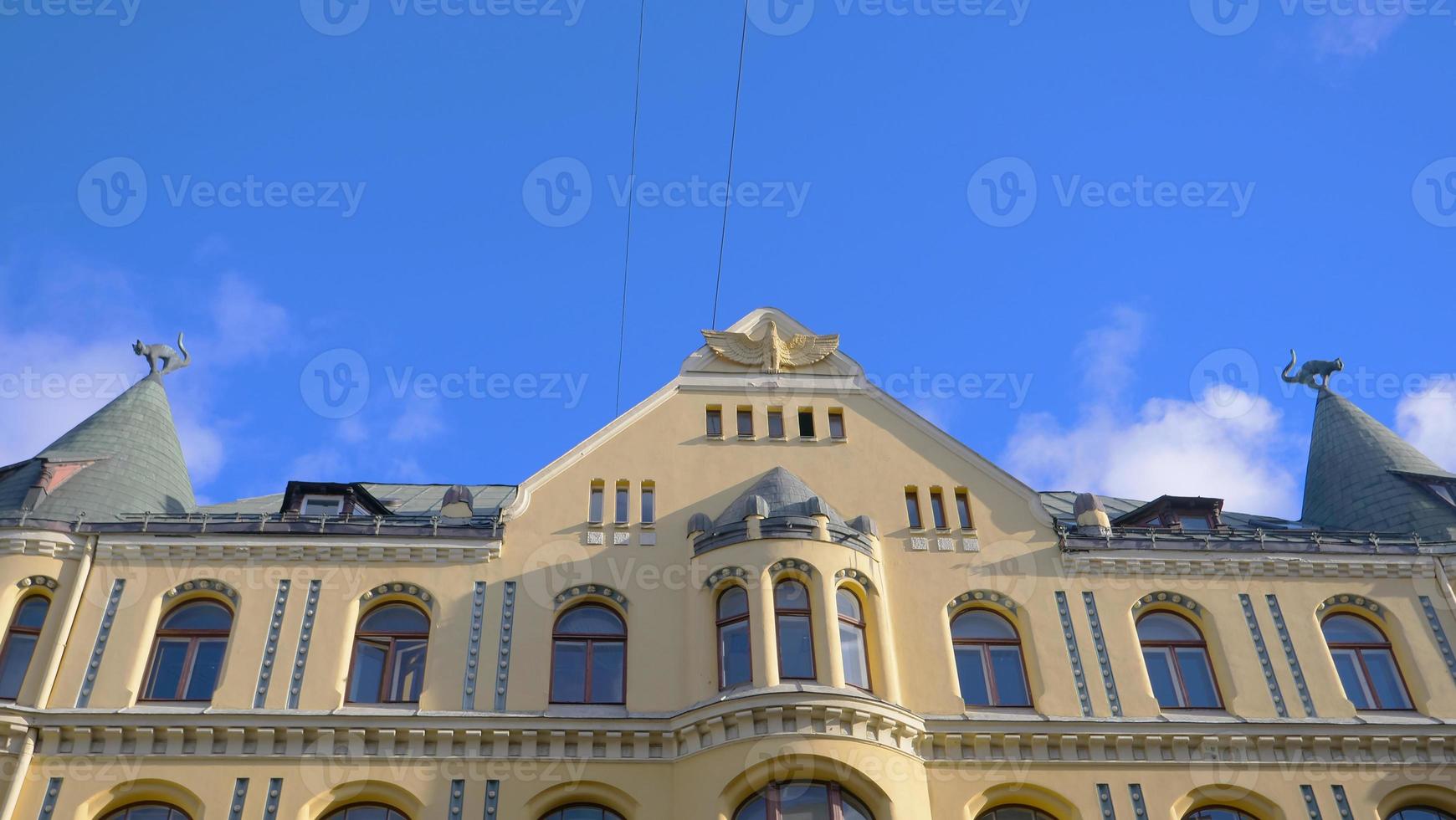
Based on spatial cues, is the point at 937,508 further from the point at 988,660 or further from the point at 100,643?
the point at 100,643

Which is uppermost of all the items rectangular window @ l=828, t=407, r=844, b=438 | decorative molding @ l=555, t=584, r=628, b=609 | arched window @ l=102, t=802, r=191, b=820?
rectangular window @ l=828, t=407, r=844, b=438

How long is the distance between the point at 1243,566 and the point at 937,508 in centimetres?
614

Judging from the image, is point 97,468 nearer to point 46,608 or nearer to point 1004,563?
point 46,608

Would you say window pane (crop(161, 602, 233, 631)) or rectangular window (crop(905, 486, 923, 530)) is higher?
rectangular window (crop(905, 486, 923, 530))

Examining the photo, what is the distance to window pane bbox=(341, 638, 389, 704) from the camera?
1003 inches

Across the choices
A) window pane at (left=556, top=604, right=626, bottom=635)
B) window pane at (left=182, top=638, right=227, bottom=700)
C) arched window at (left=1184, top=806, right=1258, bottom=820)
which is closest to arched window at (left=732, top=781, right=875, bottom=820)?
window pane at (left=556, top=604, right=626, bottom=635)

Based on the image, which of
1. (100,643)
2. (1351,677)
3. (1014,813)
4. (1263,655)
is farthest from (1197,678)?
(100,643)

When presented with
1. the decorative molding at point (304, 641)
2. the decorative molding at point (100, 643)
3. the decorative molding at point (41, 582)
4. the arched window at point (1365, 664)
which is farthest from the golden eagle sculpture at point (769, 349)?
the decorative molding at point (41, 582)

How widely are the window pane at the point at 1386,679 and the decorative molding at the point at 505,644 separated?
1635 centimetres

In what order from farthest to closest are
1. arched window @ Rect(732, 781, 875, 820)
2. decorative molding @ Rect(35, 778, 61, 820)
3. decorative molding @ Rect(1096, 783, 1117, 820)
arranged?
decorative molding @ Rect(1096, 783, 1117, 820) < decorative molding @ Rect(35, 778, 61, 820) < arched window @ Rect(732, 781, 875, 820)

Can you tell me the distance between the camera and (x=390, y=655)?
26.1 m

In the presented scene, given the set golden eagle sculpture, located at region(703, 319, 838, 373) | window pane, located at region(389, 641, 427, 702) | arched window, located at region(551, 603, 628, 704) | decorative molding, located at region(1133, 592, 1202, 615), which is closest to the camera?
window pane, located at region(389, 641, 427, 702)

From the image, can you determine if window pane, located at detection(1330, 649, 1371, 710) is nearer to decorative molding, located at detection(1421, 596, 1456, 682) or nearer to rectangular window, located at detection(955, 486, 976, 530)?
decorative molding, located at detection(1421, 596, 1456, 682)

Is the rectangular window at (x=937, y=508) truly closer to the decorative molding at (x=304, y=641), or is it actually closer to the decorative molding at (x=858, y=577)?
the decorative molding at (x=858, y=577)
